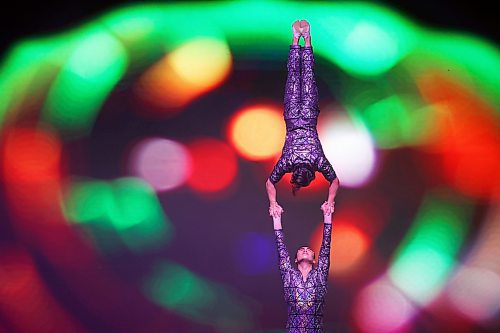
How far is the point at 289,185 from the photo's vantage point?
5.41 m

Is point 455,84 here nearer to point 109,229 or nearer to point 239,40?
point 239,40

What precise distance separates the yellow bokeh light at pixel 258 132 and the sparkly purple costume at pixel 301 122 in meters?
0.62

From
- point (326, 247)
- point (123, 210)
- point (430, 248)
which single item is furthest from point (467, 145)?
point (123, 210)

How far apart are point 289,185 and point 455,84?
1.35 meters

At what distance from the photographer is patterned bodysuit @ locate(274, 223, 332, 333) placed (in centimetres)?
446

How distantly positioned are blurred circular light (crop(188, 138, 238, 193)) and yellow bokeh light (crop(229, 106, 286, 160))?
0.10 metres

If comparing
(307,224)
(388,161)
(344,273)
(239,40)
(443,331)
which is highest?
(239,40)

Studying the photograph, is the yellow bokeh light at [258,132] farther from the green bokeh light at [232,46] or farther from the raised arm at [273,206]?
the raised arm at [273,206]

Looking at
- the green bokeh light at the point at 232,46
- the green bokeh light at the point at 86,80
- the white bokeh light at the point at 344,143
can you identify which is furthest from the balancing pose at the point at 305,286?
the green bokeh light at the point at 86,80

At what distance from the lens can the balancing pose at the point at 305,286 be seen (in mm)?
4469

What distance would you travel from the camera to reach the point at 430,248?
5.38 metres

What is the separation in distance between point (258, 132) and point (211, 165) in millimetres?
396

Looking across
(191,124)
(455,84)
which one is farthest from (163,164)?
(455,84)

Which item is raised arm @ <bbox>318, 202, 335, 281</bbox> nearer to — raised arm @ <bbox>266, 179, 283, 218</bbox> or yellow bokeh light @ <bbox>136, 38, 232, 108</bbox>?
raised arm @ <bbox>266, 179, 283, 218</bbox>
